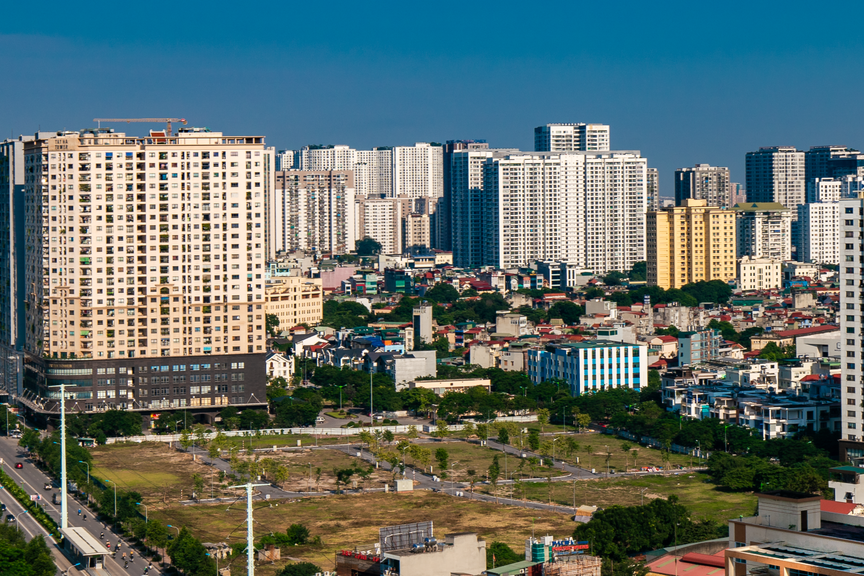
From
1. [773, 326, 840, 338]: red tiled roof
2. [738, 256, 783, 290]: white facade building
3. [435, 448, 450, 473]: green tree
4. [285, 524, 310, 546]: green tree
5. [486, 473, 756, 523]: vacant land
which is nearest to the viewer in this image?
[285, 524, 310, 546]: green tree

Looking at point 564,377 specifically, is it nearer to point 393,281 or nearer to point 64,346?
point 64,346

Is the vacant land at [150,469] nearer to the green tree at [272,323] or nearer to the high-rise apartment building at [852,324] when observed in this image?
the high-rise apartment building at [852,324]

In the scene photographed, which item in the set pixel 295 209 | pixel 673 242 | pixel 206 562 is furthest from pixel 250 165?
pixel 295 209

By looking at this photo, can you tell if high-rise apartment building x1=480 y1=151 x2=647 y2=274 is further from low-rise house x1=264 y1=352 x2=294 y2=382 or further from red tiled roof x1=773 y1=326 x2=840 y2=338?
low-rise house x1=264 y1=352 x2=294 y2=382

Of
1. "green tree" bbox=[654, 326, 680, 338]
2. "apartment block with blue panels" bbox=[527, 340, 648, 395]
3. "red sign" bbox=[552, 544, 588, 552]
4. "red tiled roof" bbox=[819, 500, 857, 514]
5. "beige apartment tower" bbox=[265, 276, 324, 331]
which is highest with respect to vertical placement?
"beige apartment tower" bbox=[265, 276, 324, 331]

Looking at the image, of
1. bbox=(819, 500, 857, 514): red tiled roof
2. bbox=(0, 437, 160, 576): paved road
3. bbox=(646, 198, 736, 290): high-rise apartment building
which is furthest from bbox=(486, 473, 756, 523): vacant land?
bbox=(646, 198, 736, 290): high-rise apartment building

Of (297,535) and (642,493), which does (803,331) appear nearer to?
(642,493)

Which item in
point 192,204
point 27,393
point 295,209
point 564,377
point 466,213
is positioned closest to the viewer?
point 192,204
